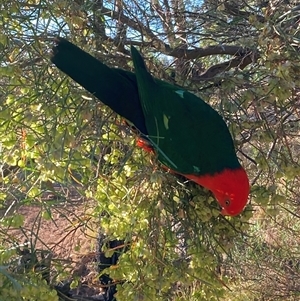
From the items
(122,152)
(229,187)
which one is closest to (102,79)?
(122,152)

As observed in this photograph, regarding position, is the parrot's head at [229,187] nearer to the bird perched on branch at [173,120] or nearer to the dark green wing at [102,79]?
the bird perched on branch at [173,120]

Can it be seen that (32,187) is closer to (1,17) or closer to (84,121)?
(84,121)

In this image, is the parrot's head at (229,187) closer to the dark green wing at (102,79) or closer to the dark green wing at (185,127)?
the dark green wing at (185,127)

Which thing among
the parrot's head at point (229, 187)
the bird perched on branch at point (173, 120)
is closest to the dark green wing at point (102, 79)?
the bird perched on branch at point (173, 120)

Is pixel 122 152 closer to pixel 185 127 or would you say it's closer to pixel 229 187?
pixel 185 127

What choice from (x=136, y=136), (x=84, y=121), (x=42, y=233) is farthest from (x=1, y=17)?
(x=42, y=233)

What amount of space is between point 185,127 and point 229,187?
0.23 m

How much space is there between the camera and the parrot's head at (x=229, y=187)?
1263 mm

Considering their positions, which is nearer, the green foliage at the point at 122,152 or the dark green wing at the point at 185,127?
the green foliage at the point at 122,152

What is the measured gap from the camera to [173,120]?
4.84ft

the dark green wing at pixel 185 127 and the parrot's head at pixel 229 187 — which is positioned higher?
the dark green wing at pixel 185 127

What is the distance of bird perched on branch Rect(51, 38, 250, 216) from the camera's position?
4.44 ft

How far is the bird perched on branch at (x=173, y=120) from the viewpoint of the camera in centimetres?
135

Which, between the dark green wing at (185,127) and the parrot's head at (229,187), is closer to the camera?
the parrot's head at (229,187)
